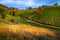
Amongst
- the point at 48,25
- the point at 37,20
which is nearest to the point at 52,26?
the point at 48,25

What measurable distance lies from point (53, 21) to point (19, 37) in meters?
27.7

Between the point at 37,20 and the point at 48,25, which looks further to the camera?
the point at 37,20

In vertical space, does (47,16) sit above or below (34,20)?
above

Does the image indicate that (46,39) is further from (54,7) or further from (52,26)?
(54,7)

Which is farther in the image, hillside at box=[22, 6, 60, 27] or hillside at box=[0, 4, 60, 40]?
hillside at box=[22, 6, 60, 27]

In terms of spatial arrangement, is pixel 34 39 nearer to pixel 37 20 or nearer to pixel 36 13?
pixel 37 20

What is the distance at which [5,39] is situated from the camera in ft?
82.8

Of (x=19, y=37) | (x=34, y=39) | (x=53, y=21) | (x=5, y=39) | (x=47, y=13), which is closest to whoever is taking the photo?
(x=5, y=39)

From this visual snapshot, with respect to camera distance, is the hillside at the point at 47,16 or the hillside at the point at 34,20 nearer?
the hillside at the point at 34,20

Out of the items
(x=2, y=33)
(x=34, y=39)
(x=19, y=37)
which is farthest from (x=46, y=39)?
(x=2, y=33)

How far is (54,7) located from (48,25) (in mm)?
16716

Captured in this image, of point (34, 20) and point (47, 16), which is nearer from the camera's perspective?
point (34, 20)

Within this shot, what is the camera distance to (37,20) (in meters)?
56.0

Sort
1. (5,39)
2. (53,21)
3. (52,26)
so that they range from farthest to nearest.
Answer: (53,21) < (52,26) < (5,39)
